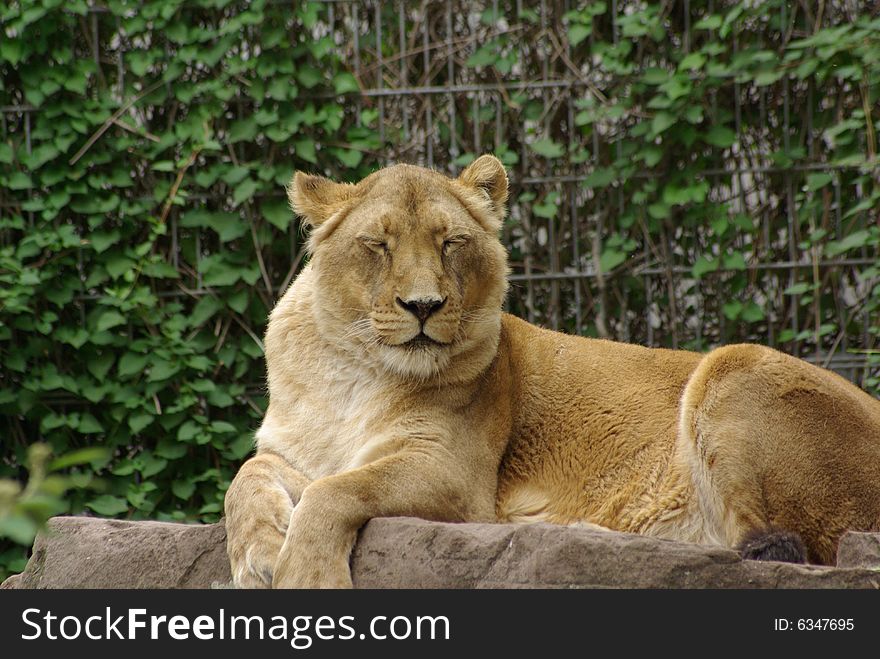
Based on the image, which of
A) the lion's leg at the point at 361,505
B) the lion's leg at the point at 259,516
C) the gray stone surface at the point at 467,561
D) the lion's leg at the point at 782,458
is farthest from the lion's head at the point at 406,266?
the lion's leg at the point at 782,458

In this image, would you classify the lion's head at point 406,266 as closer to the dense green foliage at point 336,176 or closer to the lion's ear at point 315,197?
the lion's ear at point 315,197

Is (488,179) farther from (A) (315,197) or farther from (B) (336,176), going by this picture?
(B) (336,176)

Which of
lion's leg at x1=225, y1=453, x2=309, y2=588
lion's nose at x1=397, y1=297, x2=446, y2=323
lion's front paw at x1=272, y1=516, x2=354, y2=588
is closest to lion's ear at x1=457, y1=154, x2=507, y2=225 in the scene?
lion's nose at x1=397, y1=297, x2=446, y2=323

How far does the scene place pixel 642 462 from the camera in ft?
14.1

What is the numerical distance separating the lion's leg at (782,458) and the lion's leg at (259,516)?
58.6 inches

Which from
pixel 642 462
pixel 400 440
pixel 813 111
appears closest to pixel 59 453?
pixel 400 440

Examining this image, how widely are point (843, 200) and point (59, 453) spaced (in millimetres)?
4826

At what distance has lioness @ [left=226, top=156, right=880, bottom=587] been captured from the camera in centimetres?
383

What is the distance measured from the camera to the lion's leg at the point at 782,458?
3.82 meters

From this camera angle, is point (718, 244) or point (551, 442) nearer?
point (551, 442)

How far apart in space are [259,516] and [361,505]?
35 cm

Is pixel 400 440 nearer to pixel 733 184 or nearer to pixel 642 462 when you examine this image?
pixel 642 462

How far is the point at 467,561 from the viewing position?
3.24 metres

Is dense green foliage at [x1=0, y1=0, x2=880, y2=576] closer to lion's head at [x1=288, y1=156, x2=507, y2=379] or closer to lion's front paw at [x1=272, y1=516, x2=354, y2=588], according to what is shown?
lion's head at [x1=288, y1=156, x2=507, y2=379]
